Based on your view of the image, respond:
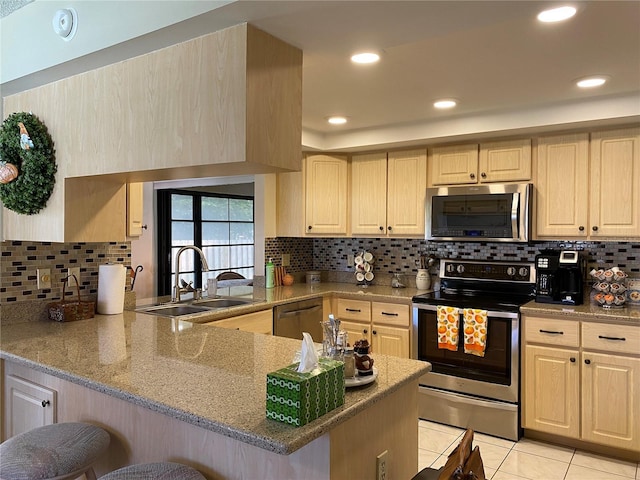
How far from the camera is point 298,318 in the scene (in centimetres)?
370

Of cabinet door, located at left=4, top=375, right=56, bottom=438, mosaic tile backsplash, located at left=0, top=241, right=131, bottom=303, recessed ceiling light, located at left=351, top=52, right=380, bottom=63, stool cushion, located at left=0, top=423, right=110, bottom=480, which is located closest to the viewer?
stool cushion, located at left=0, top=423, right=110, bottom=480

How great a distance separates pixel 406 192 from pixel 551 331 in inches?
60.5

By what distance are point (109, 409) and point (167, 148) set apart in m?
1.03

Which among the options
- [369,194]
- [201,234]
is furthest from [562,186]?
[201,234]

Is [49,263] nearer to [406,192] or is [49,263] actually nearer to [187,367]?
[187,367]

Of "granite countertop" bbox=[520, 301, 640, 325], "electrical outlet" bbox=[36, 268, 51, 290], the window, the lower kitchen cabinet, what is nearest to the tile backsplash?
"granite countertop" bbox=[520, 301, 640, 325]

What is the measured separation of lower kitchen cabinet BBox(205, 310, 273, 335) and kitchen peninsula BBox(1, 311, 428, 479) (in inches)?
29.9

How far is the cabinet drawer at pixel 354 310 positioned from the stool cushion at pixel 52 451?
96.8 inches

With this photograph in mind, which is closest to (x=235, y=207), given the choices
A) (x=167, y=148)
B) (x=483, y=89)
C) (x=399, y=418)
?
(x=483, y=89)

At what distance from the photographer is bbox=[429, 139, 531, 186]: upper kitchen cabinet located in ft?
11.5

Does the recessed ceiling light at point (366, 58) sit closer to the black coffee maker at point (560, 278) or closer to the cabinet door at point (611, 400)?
the black coffee maker at point (560, 278)

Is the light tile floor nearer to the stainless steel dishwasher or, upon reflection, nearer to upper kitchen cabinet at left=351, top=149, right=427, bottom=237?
the stainless steel dishwasher

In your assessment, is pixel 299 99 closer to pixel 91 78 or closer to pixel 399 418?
pixel 91 78

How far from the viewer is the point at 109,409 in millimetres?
1862
